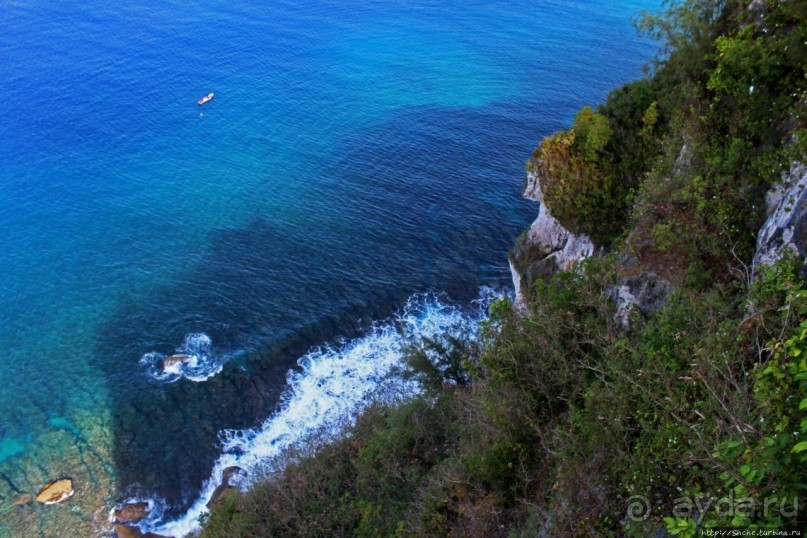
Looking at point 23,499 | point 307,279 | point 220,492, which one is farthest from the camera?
point 307,279

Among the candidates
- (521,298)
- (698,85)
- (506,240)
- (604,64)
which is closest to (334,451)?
(521,298)

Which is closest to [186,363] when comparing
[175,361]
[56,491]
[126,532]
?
[175,361]

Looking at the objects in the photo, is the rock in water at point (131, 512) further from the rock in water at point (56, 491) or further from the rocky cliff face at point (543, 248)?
the rocky cliff face at point (543, 248)

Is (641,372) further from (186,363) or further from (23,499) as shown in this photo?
(23,499)

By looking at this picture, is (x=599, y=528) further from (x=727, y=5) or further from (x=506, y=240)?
(x=506, y=240)

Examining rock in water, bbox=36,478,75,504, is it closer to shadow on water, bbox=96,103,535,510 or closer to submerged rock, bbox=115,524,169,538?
shadow on water, bbox=96,103,535,510

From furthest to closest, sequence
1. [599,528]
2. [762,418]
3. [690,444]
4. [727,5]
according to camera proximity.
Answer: [727,5]
[599,528]
[690,444]
[762,418]

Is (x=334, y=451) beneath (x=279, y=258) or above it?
above
